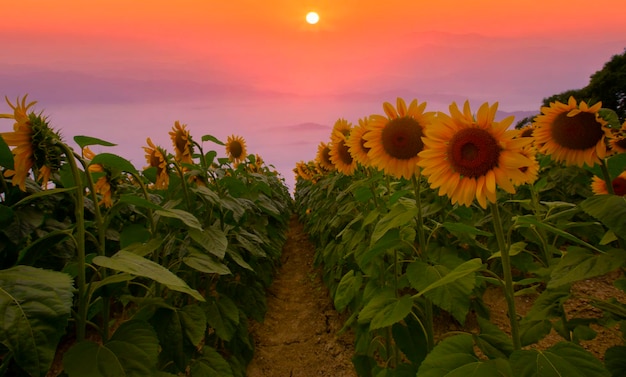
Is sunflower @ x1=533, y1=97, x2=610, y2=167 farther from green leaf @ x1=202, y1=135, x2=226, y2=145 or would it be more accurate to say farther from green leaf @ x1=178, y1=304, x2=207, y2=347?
green leaf @ x1=202, y1=135, x2=226, y2=145

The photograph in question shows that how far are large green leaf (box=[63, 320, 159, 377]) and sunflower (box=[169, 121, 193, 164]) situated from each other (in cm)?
228

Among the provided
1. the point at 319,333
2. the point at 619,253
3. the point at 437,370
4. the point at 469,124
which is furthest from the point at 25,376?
the point at 319,333

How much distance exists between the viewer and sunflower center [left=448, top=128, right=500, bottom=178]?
149 cm

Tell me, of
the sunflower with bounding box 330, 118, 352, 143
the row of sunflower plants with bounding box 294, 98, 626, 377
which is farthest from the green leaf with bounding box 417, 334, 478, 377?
the sunflower with bounding box 330, 118, 352, 143

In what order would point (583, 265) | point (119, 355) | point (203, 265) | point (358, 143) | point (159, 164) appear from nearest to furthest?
point (119, 355)
point (583, 265)
point (203, 265)
point (159, 164)
point (358, 143)

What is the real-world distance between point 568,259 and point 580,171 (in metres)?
3.62

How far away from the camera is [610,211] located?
1.35 metres

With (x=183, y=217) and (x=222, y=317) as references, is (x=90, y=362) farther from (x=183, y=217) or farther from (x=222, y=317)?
(x=222, y=317)

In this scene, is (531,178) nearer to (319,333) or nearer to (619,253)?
(619,253)

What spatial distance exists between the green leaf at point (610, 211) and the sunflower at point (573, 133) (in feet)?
1.44

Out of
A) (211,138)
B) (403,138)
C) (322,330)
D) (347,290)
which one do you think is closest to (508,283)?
(403,138)

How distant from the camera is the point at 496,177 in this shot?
4.79ft

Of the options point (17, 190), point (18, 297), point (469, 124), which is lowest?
point (18, 297)

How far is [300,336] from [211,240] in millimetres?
2638
